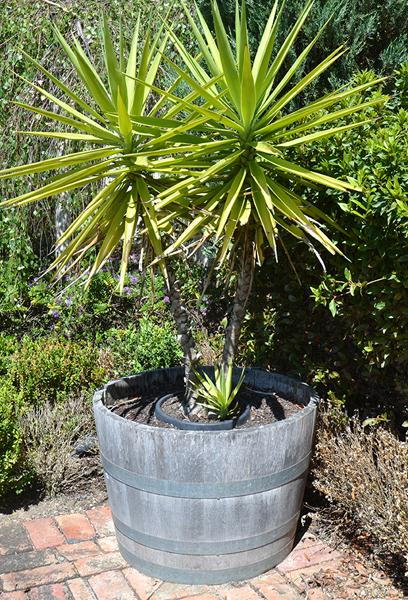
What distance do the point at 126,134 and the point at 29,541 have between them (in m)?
2.04

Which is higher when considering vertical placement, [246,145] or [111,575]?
[246,145]

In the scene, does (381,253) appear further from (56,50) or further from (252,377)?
(56,50)

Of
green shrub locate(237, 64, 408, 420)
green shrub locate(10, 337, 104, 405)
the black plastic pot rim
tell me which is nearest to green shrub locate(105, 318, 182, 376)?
green shrub locate(10, 337, 104, 405)

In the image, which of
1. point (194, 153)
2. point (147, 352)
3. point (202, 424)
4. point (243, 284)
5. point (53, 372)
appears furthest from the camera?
point (147, 352)

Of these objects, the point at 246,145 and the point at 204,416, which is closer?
the point at 246,145

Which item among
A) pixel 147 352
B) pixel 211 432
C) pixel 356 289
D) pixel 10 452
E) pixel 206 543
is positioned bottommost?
pixel 206 543

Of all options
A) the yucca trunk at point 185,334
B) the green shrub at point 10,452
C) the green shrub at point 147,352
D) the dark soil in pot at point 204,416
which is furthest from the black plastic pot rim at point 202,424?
the green shrub at point 147,352

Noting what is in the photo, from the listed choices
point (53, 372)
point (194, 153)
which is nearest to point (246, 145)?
point (194, 153)

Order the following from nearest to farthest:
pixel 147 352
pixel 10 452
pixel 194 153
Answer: pixel 194 153
pixel 10 452
pixel 147 352

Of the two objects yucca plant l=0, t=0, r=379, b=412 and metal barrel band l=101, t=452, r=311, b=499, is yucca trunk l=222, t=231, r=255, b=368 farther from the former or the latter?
metal barrel band l=101, t=452, r=311, b=499

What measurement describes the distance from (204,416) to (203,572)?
2.23 ft

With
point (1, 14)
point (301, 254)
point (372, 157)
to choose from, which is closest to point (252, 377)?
point (301, 254)

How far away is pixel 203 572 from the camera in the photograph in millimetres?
2711

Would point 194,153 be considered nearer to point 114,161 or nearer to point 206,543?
point 114,161
